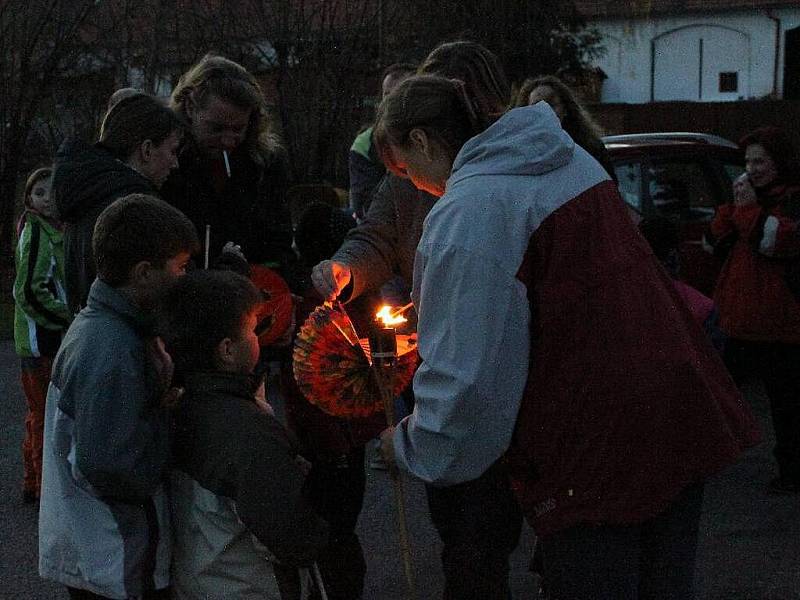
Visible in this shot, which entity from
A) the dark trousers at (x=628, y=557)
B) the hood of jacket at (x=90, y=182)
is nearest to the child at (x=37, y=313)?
the hood of jacket at (x=90, y=182)

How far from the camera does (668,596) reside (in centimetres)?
270

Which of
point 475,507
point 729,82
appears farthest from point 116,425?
point 729,82

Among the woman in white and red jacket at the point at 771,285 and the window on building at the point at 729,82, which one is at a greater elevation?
the window on building at the point at 729,82

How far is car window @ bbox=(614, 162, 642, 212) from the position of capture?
8.39 metres

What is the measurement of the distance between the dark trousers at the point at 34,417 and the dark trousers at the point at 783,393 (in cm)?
358

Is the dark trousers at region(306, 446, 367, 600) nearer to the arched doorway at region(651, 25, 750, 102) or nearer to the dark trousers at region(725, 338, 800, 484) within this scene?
the dark trousers at region(725, 338, 800, 484)

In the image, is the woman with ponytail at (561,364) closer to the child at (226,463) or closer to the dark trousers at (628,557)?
the dark trousers at (628,557)

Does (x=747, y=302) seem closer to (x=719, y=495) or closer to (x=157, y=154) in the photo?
(x=719, y=495)

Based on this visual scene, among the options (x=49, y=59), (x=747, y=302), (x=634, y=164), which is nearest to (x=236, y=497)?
(x=747, y=302)

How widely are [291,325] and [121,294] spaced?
92 cm

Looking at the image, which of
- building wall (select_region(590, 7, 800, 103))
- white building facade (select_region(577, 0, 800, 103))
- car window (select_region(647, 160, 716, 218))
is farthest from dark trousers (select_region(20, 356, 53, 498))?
building wall (select_region(590, 7, 800, 103))

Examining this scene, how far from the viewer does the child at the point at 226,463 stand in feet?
9.52

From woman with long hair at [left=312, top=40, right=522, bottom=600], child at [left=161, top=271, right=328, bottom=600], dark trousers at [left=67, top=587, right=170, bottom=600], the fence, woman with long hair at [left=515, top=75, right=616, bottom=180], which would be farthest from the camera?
the fence

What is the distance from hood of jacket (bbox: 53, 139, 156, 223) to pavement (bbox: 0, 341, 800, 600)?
2.06 meters
